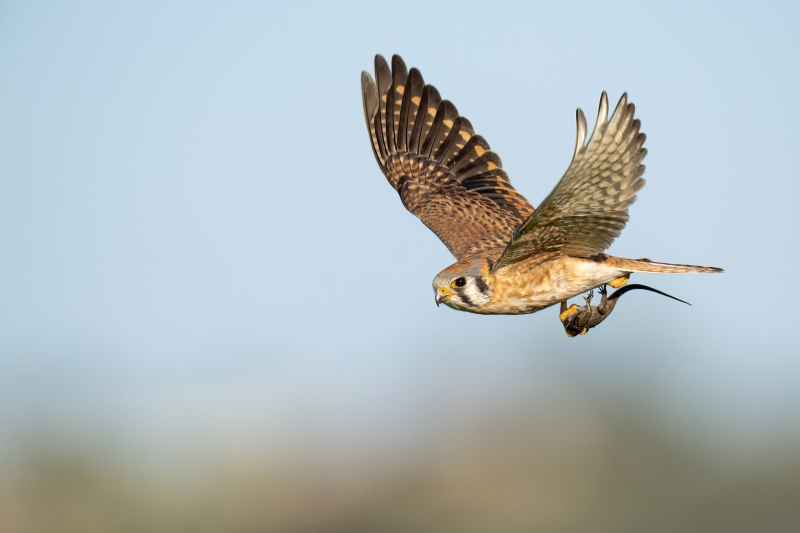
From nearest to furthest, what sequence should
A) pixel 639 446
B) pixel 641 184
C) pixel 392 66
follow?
1. pixel 641 184
2. pixel 392 66
3. pixel 639 446

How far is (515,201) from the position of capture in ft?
32.5

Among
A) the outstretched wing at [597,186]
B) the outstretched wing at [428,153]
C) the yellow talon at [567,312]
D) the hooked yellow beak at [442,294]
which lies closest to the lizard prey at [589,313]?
the yellow talon at [567,312]

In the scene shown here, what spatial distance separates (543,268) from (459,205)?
6.58 ft

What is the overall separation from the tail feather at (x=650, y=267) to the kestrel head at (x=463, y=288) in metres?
0.79

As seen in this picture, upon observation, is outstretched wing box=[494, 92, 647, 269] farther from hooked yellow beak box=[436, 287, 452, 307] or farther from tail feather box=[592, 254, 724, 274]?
hooked yellow beak box=[436, 287, 452, 307]

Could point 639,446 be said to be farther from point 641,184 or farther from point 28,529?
point 641,184

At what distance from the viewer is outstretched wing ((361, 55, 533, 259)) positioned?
10008 mm

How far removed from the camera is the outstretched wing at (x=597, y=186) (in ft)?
23.6

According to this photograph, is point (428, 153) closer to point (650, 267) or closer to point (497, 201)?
point (497, 201)

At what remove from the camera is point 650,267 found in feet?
26.0

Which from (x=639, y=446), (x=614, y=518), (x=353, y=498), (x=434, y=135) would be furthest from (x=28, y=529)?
(x=434, y=135)

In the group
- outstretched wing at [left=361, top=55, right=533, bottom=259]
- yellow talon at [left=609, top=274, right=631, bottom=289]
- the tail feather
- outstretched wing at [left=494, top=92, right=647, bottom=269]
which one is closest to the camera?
outstretched wing at [left=494, top=92, right=647, bottom=269]

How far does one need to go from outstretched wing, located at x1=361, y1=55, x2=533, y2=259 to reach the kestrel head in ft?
5.37

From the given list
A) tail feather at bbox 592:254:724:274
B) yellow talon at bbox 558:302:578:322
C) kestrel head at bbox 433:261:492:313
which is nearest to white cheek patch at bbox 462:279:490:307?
kestrel head at bbox 433:261:492:313
